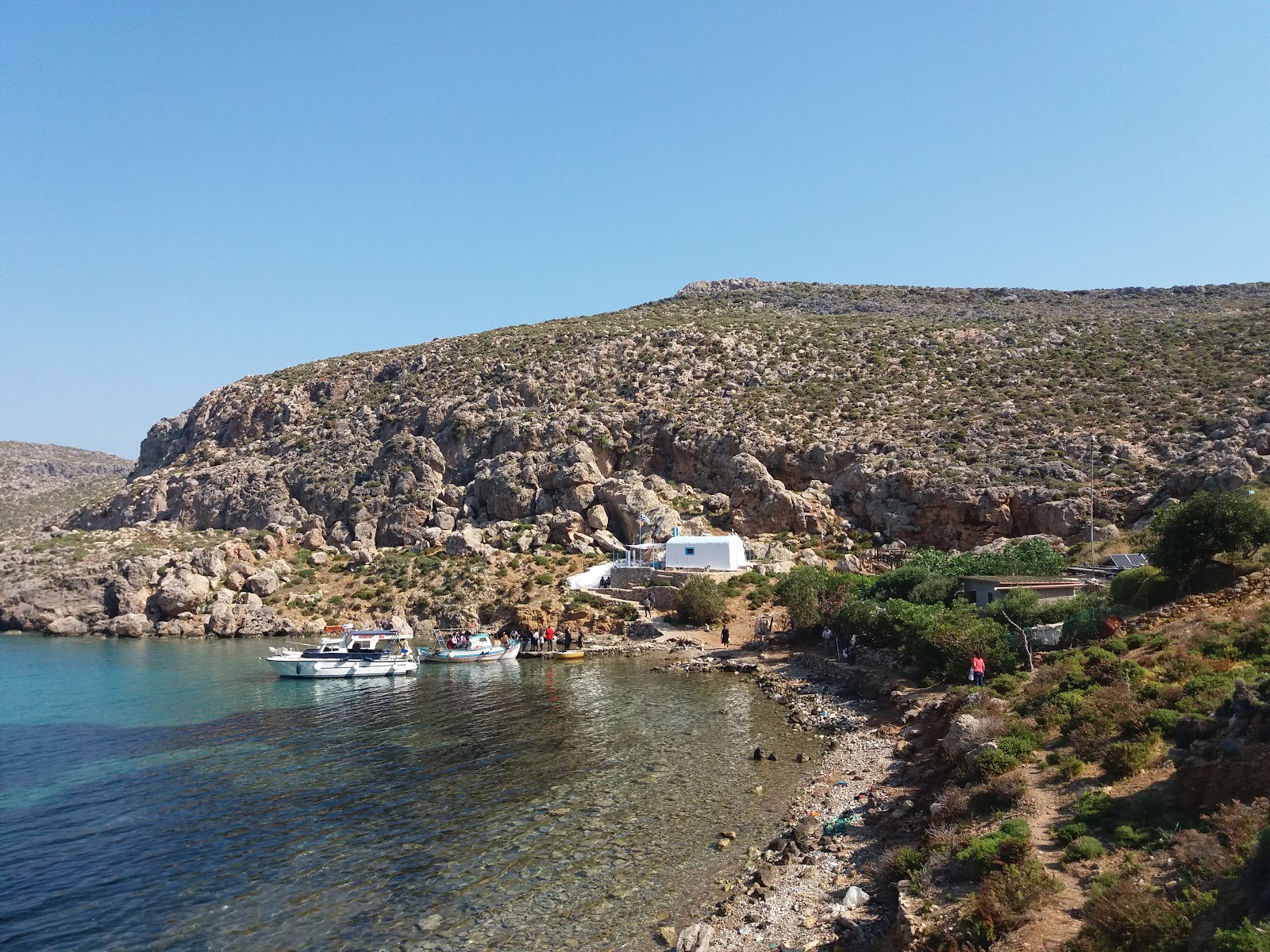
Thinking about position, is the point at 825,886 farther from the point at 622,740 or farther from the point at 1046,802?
the point at 622,740

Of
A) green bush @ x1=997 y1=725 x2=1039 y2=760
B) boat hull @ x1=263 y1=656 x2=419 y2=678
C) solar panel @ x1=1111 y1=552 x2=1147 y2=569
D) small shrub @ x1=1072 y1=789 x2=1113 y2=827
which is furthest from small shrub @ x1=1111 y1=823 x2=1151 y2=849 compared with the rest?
boat hull @ x1=263 y1=656 x2=419 y2=678

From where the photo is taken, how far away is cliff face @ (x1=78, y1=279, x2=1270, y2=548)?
173 feet

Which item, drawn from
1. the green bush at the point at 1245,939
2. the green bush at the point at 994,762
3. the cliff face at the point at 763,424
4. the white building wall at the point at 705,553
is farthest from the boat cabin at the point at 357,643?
the green bush at the point at 1245,939

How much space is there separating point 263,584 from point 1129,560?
5649cm

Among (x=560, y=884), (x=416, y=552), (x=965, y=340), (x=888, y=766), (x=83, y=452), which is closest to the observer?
(x=560, y=884)

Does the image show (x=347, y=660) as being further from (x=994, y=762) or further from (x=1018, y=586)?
(x=994, y=762)

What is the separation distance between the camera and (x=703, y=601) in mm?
46594

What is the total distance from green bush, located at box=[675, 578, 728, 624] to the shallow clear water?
12.4m

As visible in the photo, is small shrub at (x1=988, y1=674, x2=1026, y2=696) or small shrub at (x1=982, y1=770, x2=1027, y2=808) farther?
small shrub at (x1=988, y1=674, x2=1026, y2=696)

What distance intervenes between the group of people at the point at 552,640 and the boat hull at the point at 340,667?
28.9 feet

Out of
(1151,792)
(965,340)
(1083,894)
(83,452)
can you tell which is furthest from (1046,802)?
(83,452)

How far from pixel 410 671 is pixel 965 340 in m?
63.2

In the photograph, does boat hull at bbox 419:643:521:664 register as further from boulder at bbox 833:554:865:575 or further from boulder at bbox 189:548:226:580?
boulder at bbox 189:548:226:580

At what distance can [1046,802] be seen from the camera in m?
12.8
